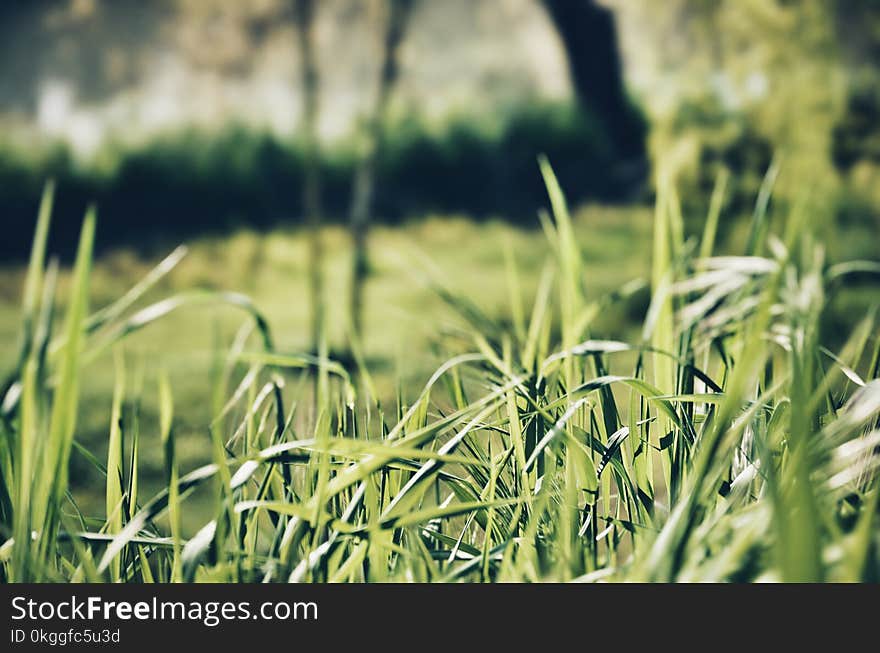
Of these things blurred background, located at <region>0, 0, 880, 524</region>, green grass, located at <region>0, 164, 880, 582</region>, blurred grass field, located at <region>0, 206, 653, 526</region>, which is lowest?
green grass, located at <region>0, 164, 880, 582</region>

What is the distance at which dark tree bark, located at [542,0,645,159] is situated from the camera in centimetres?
180

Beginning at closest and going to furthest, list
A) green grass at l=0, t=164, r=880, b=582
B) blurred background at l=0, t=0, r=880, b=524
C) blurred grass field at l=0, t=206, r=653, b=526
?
green grass at l=0, t=164, r=880, b=582, blurred grass field at l=0, t=206, r=653, b=526, blurred background at l=0, t=0, r=880, b=524

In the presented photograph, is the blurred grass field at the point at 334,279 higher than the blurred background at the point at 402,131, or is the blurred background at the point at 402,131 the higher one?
the blurred background at the point at 402,131

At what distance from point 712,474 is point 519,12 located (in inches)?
74.8

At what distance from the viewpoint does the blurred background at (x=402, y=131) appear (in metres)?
1.72

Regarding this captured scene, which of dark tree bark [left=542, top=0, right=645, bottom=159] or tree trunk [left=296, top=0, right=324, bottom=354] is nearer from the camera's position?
tree trunk [left=296, top=0, right=324, bottom=354]

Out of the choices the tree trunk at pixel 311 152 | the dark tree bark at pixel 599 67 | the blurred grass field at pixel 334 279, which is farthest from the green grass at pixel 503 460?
the dark tree bark at pixel 599 67

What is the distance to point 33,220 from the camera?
1.84 m

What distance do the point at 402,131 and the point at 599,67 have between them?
577 millimetres

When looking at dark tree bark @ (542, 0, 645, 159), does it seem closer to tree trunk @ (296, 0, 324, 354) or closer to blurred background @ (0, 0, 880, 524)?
blurred background @ (0, 0, 880, 524)

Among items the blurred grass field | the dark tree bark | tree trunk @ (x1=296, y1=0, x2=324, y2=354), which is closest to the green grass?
the blurred grass field

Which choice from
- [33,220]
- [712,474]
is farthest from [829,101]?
[33,220]

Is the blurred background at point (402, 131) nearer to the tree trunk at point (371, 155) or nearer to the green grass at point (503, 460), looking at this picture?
the tree trunk at point (371, 155)

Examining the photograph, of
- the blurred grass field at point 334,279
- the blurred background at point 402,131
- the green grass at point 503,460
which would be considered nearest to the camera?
the green grass at point 503,460
